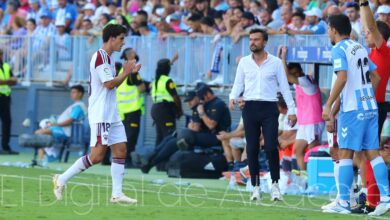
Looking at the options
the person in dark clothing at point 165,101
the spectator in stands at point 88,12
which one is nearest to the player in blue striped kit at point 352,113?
the person in dark clothing at point 165,101

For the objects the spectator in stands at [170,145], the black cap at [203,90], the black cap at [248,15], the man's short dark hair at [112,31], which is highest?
the black cap at [248,15]

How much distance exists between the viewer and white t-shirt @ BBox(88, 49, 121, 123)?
13.2 meters

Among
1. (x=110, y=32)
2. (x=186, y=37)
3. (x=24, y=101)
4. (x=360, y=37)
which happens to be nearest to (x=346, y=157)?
(x=110, y=32)

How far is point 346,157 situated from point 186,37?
10229 millimetres

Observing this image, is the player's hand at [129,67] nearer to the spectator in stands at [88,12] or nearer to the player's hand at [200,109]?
the player's hand at [200,109]

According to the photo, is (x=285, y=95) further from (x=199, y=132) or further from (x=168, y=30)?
(x=168, y=30)

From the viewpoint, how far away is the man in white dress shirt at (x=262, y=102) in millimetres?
14414

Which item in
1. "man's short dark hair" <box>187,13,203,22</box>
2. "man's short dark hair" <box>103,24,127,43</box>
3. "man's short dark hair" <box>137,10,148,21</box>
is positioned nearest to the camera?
"man's short dark hair" <box>103,24,127,43</box>

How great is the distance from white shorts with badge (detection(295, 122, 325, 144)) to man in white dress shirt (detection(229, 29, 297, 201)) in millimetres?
2835

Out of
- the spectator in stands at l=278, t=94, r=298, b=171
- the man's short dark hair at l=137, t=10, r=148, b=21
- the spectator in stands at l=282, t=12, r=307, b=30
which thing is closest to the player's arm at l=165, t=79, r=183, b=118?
the spectator in stands at l=282, t=12, r=307, b=30

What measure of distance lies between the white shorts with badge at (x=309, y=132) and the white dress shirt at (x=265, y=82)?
2802 mm

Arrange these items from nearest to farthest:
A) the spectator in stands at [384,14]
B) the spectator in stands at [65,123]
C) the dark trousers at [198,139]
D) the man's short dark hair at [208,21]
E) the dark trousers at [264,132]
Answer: the dark trousers at [264,132] < the spectator in stands at [384,14] < the dark trousers at [198,139] < the man's short dark hair at [208,21] < the spectator in stands at [65,123]

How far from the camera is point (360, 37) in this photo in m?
17.2

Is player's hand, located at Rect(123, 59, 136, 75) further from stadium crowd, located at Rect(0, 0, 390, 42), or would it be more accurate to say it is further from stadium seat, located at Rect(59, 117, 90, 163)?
stadium seat, located at Rect(59, 117, 90, 163)
